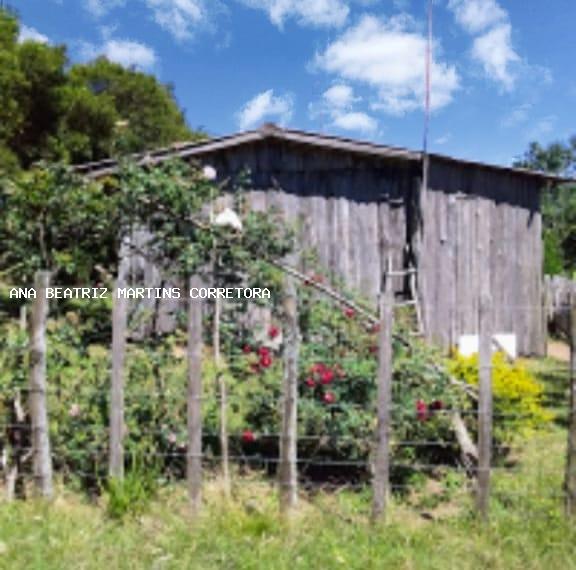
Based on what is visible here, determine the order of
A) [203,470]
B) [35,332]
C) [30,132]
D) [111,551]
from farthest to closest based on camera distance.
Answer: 1. [30,132]
2. [203,470]
3. [35,332]
4. [111,551]

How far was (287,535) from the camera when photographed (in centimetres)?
399

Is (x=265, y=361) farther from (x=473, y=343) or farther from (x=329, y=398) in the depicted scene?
(x=473, y=343)

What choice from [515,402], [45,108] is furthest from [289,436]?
[45,108]

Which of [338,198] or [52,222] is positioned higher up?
[338,198]

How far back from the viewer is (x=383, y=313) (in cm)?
422

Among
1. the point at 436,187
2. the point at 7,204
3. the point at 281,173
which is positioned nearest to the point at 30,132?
the point at 281,173

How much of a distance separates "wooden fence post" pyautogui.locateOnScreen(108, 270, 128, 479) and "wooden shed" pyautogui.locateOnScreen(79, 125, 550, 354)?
490cm

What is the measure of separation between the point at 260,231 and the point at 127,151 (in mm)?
1528

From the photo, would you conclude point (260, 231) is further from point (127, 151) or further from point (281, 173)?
point (281, 173)

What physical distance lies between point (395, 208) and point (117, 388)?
6706 mm

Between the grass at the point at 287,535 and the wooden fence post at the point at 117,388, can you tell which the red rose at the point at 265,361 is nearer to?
the grass at the point at 287,535

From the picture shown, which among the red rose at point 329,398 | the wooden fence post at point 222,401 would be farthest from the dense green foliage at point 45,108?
the red rose at point 329,398

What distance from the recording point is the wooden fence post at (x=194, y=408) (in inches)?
170

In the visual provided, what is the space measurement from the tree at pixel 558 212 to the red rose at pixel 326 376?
10.8 m
